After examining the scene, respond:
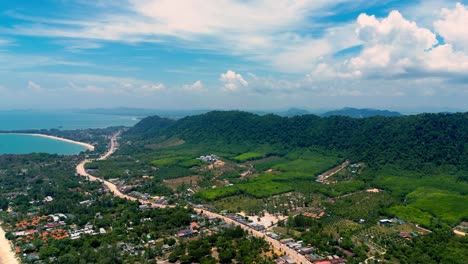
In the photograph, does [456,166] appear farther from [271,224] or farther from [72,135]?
[72,135]

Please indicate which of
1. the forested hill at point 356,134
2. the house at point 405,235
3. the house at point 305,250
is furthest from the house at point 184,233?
the forested hill at point 356,134

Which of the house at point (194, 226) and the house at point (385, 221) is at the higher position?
the house at point (385, 221)

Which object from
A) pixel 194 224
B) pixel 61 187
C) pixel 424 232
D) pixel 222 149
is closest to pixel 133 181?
pixel 61 187

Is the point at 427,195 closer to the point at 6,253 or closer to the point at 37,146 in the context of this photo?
the point at 6,253

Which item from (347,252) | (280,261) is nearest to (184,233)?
(280,261)

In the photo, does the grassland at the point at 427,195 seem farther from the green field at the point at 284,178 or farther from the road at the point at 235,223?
the road at the point at 235,223

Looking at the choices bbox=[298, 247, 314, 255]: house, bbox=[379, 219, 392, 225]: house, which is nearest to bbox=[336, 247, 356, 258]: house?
bbox=[298, 247, 314, 255]: house
